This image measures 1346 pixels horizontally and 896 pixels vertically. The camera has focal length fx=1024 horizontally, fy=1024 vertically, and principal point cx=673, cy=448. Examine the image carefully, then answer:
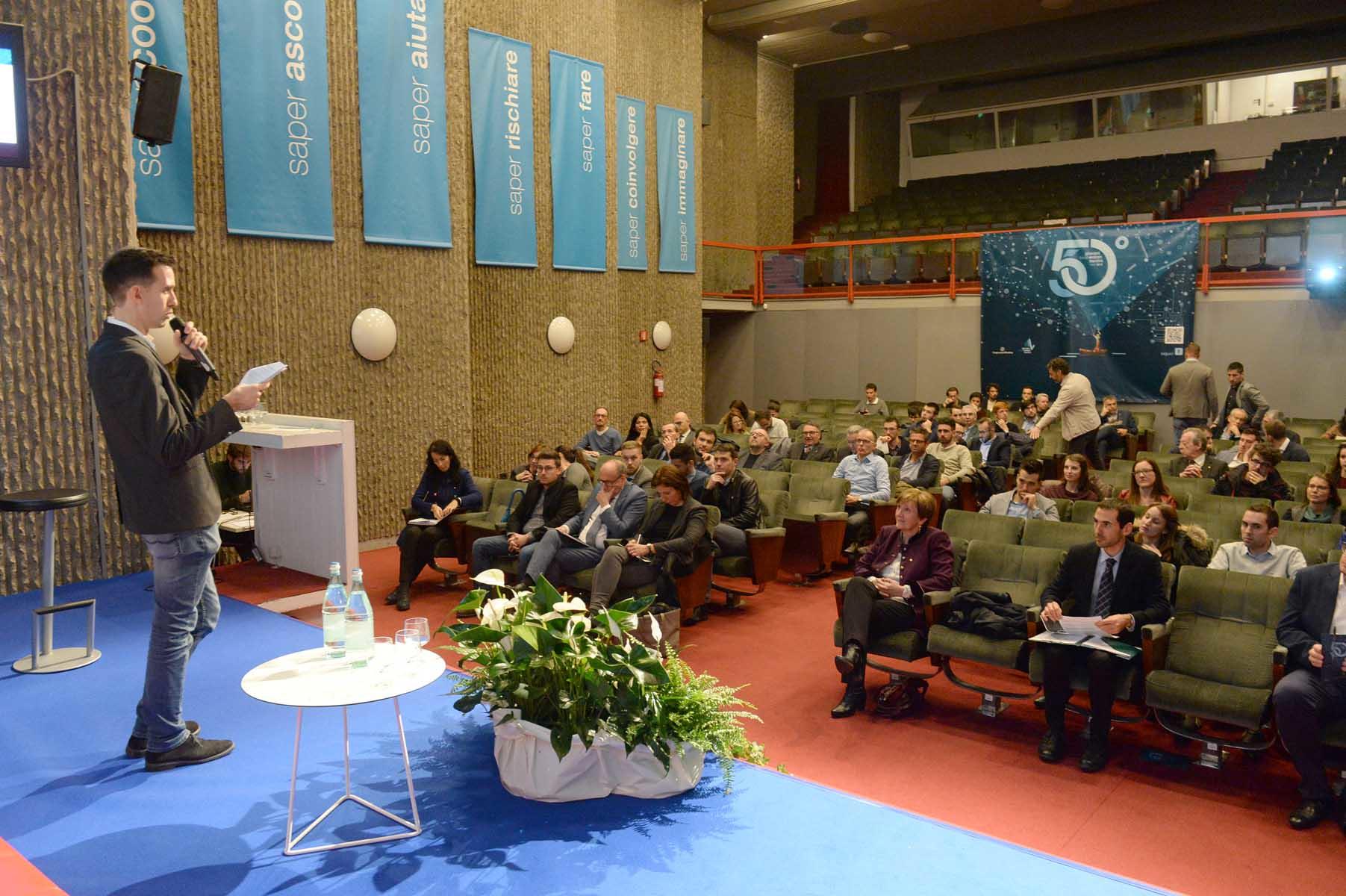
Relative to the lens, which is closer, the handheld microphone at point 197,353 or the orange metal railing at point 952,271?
the handheld microphone at point 197,353

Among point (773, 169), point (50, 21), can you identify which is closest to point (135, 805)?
point (50, 21)

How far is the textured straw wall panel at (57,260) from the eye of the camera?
5.00 meters

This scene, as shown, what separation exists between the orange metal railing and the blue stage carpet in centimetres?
1034

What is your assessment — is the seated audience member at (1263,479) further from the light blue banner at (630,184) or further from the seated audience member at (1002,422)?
the light blue banner at (630,184)

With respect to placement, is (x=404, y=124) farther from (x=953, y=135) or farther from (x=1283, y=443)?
(x=953, y=135)

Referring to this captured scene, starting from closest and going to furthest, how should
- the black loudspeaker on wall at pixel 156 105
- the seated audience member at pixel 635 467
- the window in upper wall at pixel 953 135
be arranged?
1. the black loudspeaker on wall at pixel 156 105
2. the seated audience member at pixel 635 467
3. the window in upper wall at pixel 953 135

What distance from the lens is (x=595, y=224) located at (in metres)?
10.7

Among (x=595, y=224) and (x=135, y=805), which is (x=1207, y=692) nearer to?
(x=135, y=805)

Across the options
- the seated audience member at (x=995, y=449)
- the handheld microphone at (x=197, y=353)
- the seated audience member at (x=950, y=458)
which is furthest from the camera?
the seated audience member at (x=995, y=449)

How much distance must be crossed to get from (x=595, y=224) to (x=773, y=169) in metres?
7.05

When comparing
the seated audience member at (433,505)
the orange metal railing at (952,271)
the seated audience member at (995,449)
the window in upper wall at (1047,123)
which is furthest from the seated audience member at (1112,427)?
the window in upper wall at (1047,123)

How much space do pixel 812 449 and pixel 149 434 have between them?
6543mm

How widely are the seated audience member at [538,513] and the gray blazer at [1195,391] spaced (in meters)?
6.90

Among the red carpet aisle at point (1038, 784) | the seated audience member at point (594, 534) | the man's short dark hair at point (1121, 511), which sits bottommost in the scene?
the red carpet aisle at point (1038, 784)
